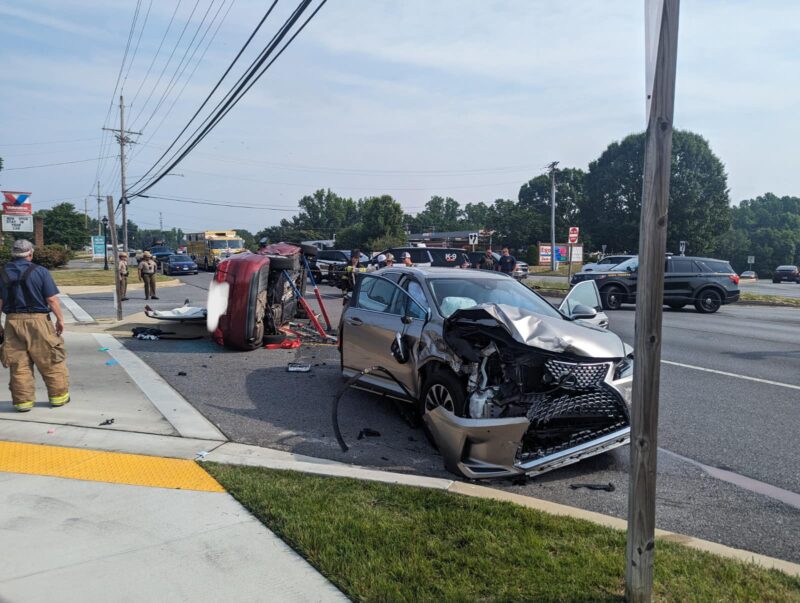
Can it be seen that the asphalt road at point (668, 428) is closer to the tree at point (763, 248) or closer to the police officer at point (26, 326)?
the police officer at point (26, 326)

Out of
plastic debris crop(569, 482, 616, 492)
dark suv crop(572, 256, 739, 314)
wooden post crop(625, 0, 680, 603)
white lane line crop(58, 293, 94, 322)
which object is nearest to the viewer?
wooden post crop(625, 0, 680, 603)

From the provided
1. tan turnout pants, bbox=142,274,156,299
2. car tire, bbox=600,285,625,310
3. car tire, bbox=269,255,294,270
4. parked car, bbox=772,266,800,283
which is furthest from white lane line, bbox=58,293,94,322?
parked car, bbox=772,266,800,283

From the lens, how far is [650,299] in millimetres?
2900

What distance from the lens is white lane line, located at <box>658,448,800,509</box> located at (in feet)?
15.3

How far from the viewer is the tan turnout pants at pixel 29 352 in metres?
6.33

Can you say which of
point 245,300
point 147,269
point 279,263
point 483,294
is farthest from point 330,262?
point 483,294

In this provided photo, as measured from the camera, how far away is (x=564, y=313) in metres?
6.89

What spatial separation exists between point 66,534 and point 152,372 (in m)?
5.37

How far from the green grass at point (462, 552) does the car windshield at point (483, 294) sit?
8.20 ft

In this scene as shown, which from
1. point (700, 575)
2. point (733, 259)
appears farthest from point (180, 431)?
point (733, 259)

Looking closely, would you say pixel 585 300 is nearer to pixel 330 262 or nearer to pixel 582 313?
pixel 582 313

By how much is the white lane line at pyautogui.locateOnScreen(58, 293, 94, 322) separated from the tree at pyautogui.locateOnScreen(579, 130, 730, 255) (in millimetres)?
50813

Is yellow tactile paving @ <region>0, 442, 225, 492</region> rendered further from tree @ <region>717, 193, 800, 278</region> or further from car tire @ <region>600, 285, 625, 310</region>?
tree @ <region>717, 193, 800, 278</region>

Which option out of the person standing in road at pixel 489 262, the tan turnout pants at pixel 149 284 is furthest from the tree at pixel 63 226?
the person standing in road at pixel 489 262
